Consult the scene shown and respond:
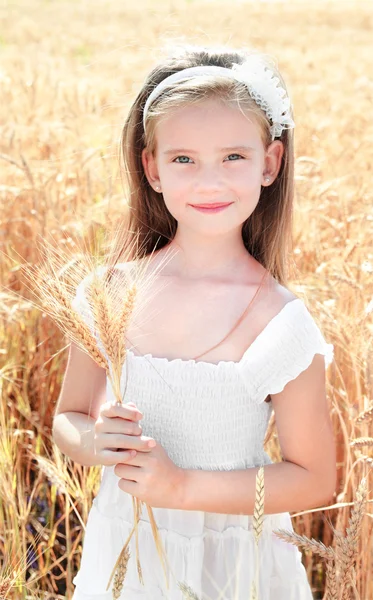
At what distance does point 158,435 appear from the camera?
146 cm

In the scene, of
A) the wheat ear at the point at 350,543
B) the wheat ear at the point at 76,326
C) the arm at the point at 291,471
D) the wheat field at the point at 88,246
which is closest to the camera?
the wheat ear at the point at 350,543

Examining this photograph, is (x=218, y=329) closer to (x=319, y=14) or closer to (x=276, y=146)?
(x=276, y=146)

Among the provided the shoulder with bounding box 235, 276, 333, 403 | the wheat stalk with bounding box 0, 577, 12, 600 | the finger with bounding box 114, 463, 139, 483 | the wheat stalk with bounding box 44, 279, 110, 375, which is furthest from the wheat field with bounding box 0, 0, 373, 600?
the wheat stalk with bounding box 44, 279, 110, 375

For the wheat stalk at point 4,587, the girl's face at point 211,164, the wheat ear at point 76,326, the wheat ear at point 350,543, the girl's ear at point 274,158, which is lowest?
the wheat stalk at point 4,587

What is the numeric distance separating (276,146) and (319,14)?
79.1 ft

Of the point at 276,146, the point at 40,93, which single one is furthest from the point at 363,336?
the point at 40,93

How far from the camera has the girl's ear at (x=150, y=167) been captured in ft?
5.12

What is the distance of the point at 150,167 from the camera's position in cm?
157

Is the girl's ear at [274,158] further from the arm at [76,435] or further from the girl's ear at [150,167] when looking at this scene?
the arm at [76,435]

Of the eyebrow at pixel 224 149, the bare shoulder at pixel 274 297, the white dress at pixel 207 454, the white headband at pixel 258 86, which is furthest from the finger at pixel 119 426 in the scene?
the white headband at pixel 258 86

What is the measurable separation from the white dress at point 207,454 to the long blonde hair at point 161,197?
7.5 inches

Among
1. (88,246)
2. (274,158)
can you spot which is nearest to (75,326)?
(274,158)

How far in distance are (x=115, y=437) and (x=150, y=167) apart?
1.88 feet

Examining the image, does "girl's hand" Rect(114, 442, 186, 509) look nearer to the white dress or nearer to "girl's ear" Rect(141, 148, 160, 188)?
the white dress
